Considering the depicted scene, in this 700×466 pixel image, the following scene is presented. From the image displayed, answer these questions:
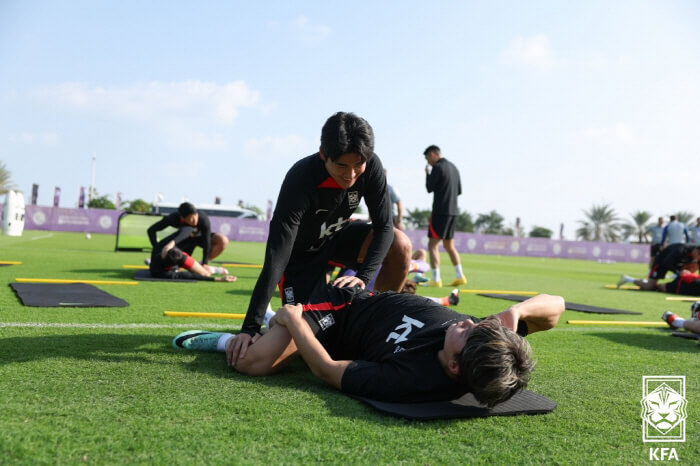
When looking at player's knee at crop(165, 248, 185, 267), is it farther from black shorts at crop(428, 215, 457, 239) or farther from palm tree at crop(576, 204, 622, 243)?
palm tree at crop(576, 204, 622, 243)

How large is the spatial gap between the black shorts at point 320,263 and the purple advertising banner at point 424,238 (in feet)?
85.5

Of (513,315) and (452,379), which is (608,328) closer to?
(513,315)

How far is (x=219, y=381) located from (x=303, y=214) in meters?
1.19

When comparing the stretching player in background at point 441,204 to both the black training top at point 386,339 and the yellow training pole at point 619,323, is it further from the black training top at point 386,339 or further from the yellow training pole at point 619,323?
the black training top at point 386,339

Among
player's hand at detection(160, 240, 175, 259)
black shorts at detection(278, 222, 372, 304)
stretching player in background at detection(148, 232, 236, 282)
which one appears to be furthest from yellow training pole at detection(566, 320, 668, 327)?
player's hand at detection(160, 240, 175, 259)

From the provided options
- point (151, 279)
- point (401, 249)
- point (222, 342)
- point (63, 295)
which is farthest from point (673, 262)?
point (63, 295)

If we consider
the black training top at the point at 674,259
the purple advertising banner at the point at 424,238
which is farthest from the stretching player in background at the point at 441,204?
the purple advertising banner at the point at 424,238

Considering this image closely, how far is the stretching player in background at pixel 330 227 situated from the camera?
2.88 meters

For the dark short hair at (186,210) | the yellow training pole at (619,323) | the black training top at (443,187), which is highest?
the black training top at (443,187)

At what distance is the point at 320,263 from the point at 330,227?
325mm

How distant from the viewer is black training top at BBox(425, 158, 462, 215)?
29.0ft

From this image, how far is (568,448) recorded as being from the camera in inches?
77.6

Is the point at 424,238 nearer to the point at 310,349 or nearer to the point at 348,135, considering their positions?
the point at 348,135

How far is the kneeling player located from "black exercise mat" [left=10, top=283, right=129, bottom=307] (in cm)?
197
